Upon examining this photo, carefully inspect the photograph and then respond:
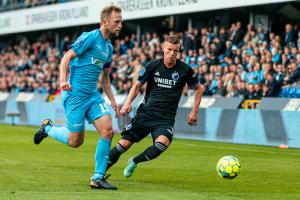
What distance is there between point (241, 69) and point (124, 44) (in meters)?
11.0

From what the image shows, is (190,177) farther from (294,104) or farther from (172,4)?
(172,4)

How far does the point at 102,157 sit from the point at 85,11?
28.0 meters

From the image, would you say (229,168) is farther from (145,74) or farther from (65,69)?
(65,69)

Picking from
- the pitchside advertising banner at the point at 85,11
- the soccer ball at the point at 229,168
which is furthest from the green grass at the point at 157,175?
the pitchside advertising banner at the point at 85,11

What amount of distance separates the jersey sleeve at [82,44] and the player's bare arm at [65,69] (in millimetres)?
65

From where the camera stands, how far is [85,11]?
123 feet

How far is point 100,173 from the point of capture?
9945mm

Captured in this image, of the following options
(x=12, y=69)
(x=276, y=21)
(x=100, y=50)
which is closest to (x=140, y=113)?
(x=100, y=50)

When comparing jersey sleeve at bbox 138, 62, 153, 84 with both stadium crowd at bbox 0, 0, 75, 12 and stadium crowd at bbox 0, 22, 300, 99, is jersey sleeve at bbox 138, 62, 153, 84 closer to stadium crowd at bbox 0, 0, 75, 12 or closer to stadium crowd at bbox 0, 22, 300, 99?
stadium crowd at bbox 0, 22, 300, 99

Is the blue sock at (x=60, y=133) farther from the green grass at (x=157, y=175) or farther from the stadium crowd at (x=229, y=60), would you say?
the stadium crowd at (x=229, y=60)

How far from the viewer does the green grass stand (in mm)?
9484

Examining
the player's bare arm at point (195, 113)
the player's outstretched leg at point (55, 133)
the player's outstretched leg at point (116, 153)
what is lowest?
the player's outstretched leg at point (116, 153)

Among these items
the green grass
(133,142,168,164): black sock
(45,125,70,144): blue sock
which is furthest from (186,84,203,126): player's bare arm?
(45,125,70,144): blue sock

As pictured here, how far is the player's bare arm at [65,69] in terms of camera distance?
9.34 m
